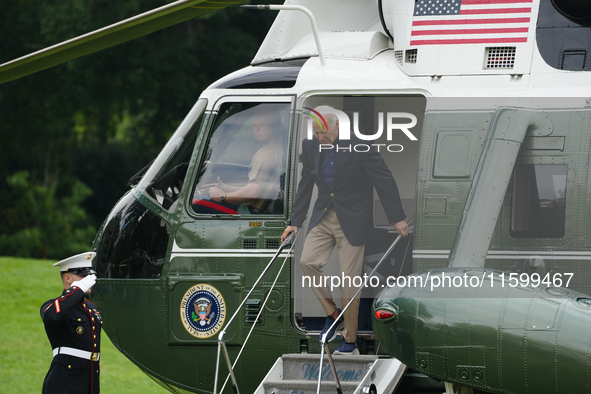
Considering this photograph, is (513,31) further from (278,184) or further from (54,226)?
(54,226)

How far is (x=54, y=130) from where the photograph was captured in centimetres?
2092

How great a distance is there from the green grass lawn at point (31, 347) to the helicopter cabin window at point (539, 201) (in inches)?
199

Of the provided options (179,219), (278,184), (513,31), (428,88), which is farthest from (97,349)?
(513,31)

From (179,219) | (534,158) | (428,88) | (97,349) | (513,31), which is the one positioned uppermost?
(513,31)

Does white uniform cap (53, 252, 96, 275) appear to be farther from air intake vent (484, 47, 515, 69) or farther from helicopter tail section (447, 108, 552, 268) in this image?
air intake vent (484, 47, 515, 69)

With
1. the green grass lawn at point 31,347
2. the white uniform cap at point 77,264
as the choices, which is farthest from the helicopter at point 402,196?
the green grass lawn at point 31,347

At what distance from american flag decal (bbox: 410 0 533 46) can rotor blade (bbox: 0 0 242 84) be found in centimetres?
141

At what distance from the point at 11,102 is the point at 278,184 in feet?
54.0

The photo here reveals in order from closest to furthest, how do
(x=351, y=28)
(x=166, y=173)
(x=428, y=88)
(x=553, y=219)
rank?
(x=553, y=219) < (x=428, y=88) < (x=166, y=173) < (x=351, y=28)

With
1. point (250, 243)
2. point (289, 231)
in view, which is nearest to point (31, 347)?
point (250, 243)

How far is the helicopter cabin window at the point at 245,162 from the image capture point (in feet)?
18.3

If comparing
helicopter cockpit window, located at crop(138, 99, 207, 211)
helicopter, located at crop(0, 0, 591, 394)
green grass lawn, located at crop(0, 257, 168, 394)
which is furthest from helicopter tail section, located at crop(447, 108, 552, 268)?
green grass lawn, located at crop(0, 257, 168, 394)

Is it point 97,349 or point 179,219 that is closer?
point 97,349

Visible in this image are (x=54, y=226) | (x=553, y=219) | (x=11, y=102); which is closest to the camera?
(x=553, y=219)
